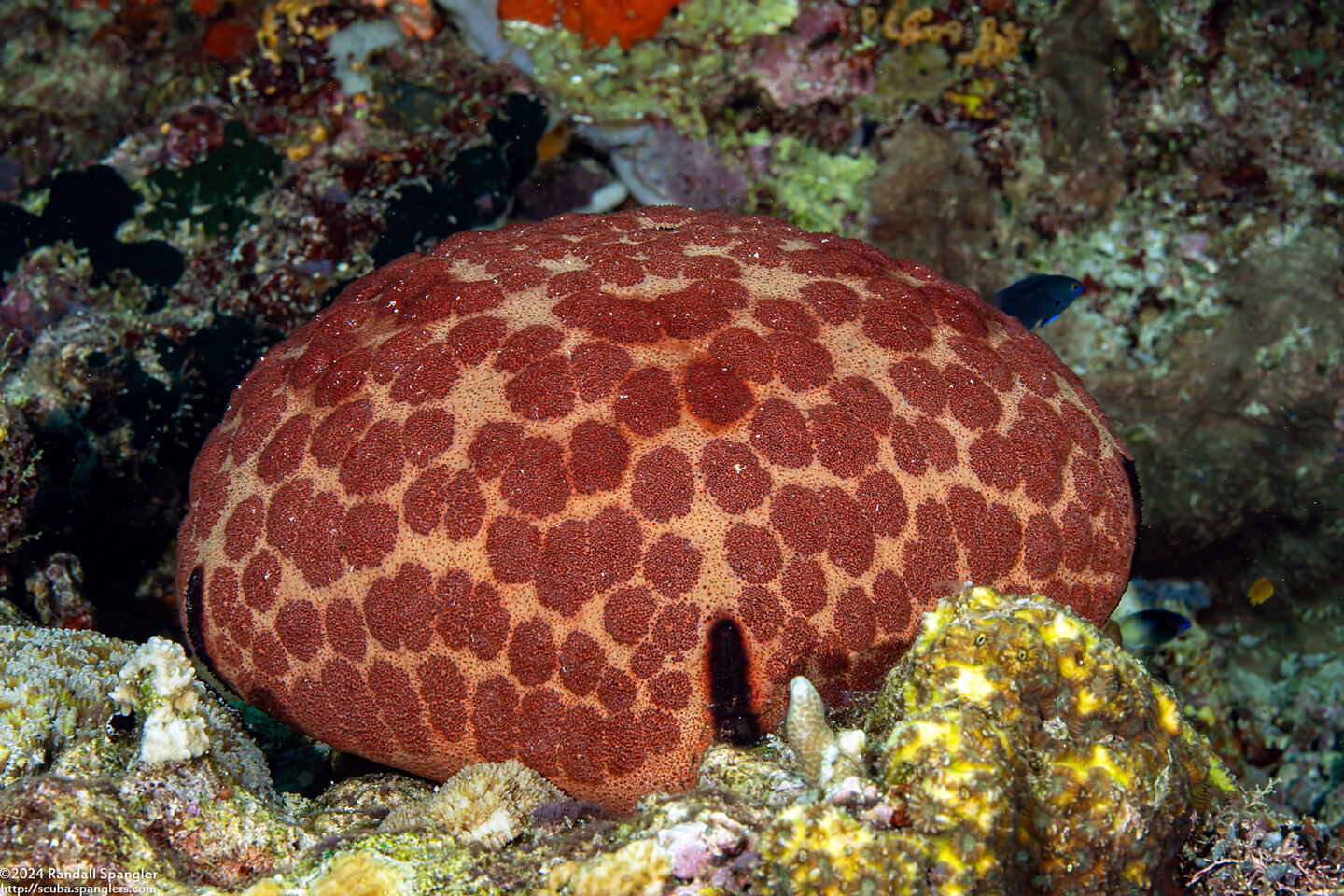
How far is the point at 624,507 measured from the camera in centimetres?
279

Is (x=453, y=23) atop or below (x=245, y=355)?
atop

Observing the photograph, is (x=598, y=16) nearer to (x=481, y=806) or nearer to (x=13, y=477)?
(x=13, y=477)

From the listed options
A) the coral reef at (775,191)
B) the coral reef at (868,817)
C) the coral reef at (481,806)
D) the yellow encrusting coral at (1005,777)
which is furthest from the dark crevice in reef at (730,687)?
the coral reef at (775,191)

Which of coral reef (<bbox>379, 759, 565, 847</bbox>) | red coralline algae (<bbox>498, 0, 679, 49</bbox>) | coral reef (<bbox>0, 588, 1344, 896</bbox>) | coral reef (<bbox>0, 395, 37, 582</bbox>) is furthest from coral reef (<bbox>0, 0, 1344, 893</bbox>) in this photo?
coral reef (<bbox>379, 759, 565, 847</bbox>)

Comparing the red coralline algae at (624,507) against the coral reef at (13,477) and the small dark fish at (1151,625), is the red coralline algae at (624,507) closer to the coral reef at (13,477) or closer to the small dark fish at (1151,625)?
the coral reef at (13,477)

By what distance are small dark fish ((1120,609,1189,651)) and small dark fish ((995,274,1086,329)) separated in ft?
5.78

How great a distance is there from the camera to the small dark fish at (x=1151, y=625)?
434 centimetres

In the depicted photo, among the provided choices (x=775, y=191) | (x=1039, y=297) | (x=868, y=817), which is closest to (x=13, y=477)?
(x=868, y=817)

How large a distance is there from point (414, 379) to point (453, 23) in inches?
160

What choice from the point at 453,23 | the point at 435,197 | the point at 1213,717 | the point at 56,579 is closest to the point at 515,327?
the point at 435,197

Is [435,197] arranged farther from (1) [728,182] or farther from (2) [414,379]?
(2) [414,379]

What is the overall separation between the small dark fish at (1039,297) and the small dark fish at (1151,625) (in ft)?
5.78

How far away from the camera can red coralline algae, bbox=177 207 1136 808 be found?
2770 millimetres

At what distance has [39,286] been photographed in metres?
5.19
